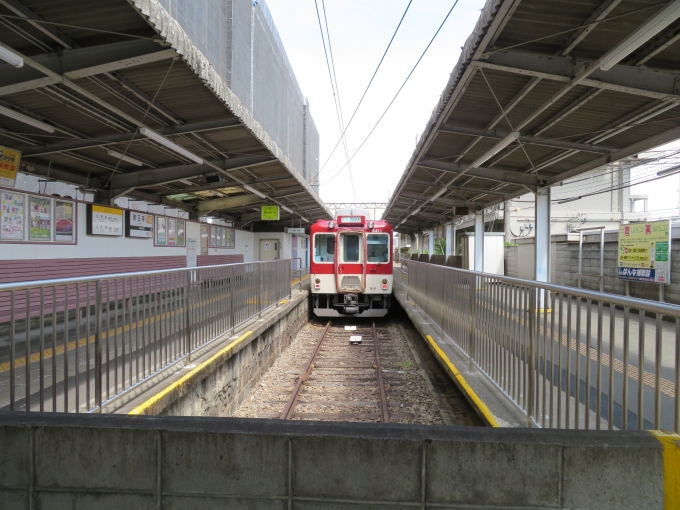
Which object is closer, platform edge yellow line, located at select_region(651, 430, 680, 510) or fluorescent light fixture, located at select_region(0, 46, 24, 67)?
platform edge yellow line, located at select_region(651, 430, 680, 510)

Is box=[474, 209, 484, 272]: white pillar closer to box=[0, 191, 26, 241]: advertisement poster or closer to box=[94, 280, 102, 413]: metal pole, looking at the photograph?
box=[0, 191, 26, 241]: advertisement poster

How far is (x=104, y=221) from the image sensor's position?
927 cm

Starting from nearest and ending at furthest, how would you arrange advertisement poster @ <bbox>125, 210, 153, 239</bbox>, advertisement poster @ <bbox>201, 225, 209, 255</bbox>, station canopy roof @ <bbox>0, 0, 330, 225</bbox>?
1. station canopy roof @ <bbox>0, 0, 330, 225</bbox>
2. advertisement poster @ <bbox>125, 210, 153, 239</bbox>
3. advertisement poster @ <bbox>201, 225, 209, 255</bbox>

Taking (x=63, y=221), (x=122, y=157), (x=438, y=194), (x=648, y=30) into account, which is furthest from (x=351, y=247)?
(x=648, y=30)

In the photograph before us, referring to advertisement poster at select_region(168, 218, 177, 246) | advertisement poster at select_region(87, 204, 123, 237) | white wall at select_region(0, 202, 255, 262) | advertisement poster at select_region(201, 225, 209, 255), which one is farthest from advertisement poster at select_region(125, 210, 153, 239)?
advertisement poster at select_region(201, 225, 209, 255)

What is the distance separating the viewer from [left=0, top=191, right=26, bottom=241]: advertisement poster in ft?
22.4

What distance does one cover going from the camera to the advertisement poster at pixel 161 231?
11544 mm

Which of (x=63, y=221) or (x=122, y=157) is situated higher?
(x=122, y=157)

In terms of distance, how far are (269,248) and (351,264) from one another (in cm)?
1055

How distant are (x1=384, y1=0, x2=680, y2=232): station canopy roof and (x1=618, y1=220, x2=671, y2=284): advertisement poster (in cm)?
209

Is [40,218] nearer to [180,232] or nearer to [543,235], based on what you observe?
[180,232]

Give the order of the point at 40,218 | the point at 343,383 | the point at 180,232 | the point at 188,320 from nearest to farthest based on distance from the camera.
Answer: the point at 188,320
the point at 343,383
the point at 40,218
the point at 180,232

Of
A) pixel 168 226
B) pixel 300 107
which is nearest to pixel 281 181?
pixel 168 226

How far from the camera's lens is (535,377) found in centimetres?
Result: 296
